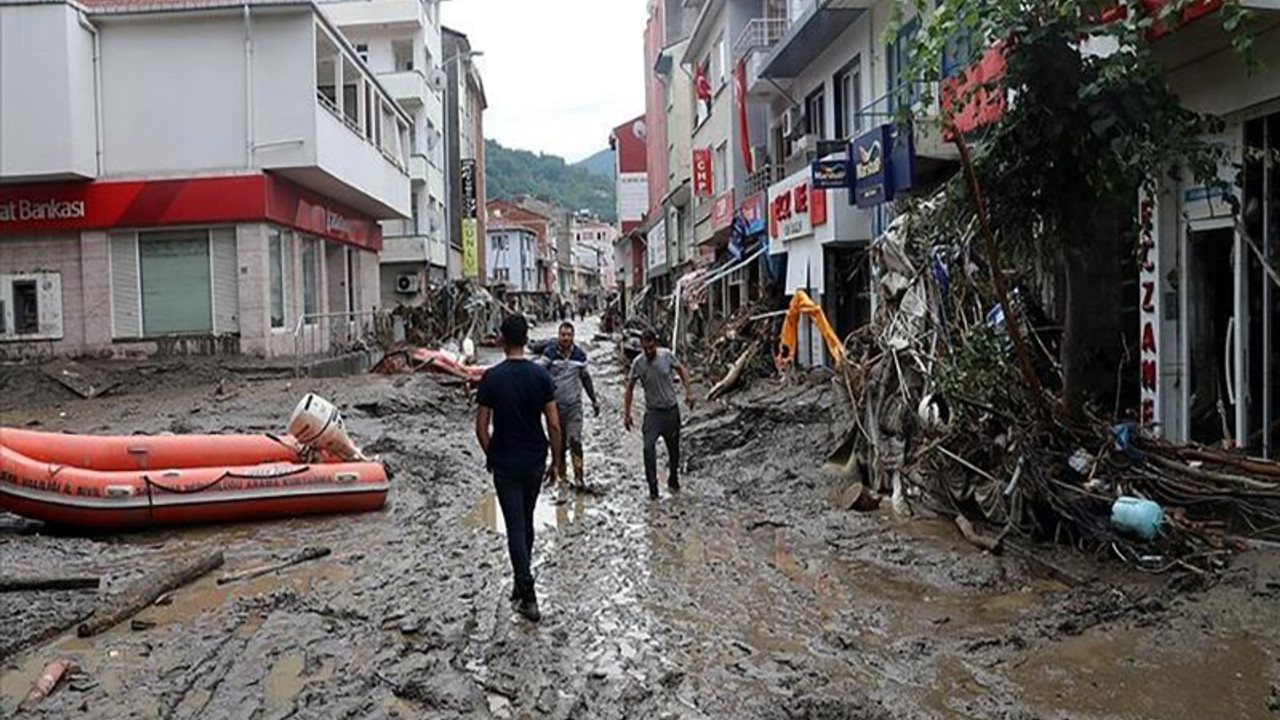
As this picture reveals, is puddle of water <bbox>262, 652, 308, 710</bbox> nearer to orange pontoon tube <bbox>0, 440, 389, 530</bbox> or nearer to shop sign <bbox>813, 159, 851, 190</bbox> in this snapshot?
orange pontoon tube <bbox>0, 440, 389, 530</bbox>

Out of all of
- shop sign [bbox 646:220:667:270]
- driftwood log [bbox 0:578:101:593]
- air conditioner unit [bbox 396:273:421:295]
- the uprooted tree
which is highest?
shop sign [bbox 646:220:667:270]

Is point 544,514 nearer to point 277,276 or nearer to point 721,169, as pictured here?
point 277,276

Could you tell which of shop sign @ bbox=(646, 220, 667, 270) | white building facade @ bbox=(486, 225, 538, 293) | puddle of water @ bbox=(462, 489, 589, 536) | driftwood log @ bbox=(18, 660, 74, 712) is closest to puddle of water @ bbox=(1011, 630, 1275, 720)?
driftwood log @ bbox=(18, 660, 74, 712)

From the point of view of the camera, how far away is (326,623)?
672cm

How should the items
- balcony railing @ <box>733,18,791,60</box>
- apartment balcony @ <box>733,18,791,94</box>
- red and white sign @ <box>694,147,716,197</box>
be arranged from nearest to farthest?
apartment balcony @ <box>733,18,791,94</box> < balcony railing @ <box>733,18,791,60</box> < red and white sign @ <box>694,147,716,197</box>

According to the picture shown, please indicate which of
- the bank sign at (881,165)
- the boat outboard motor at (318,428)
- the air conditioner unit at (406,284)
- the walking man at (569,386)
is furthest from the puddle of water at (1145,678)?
the air conditioner unit at (406,284)

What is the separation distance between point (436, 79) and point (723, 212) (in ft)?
66.5

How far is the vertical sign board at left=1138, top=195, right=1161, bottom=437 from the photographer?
943 cm

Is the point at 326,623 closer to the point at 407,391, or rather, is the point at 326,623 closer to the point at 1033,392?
the point at 1033,392

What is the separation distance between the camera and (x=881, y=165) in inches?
563

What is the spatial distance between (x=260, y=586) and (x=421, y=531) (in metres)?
2.13

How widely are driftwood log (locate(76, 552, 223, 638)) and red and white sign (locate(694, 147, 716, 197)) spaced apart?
24820 millimetres

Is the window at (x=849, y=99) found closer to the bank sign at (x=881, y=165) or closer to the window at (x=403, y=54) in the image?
the bank sign at (x=881, y=165)

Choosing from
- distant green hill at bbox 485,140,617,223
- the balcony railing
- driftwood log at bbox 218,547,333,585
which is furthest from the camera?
distant green hill at bbox 485,140,617,223
